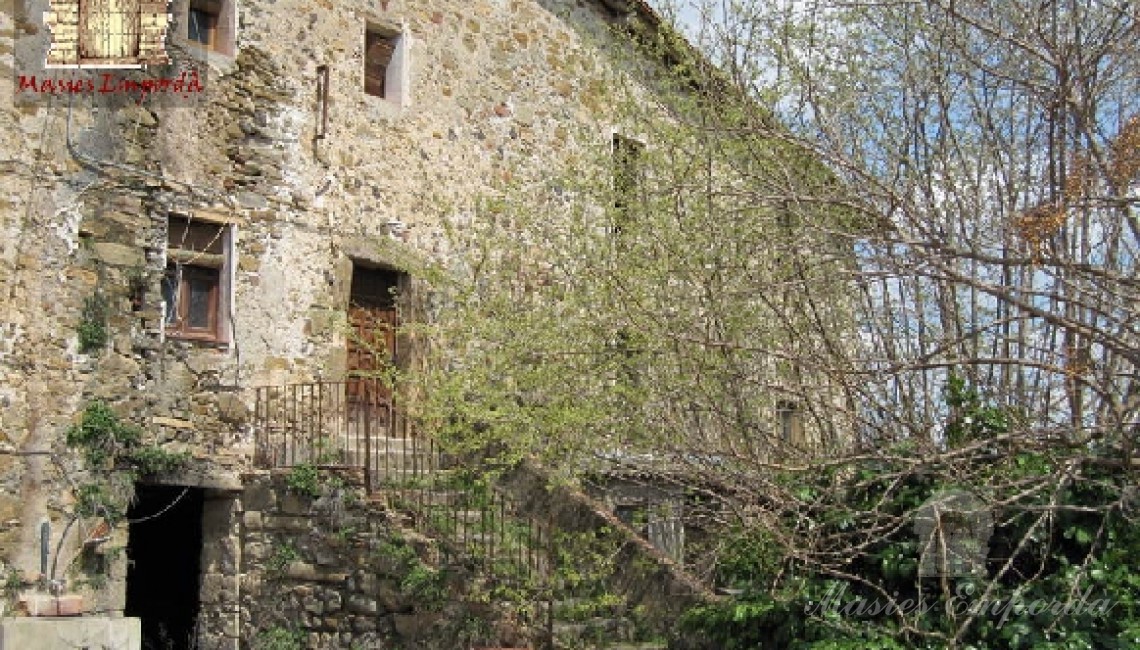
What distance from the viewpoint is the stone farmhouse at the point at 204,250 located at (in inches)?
358

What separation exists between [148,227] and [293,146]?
1.66 meters

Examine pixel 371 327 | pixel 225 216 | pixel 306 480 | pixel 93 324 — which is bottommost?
pixel 306 480

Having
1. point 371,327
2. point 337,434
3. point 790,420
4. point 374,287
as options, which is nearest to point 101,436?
point 337,434

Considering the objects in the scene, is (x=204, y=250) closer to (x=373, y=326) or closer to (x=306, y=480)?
(x=373, y=326)

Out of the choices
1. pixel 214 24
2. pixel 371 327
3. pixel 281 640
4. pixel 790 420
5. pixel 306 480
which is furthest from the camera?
pixel 371 327

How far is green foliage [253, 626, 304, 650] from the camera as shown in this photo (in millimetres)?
9469

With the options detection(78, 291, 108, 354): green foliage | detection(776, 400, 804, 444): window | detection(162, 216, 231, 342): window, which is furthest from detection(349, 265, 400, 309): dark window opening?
detection(776, 400, 804, 444): window

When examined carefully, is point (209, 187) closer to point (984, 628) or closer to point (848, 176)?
Answer: point (848, 176)

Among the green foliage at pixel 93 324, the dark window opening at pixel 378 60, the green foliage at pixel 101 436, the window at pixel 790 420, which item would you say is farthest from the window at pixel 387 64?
the window at pixel 790 420

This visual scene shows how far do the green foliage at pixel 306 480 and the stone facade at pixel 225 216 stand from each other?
688mm

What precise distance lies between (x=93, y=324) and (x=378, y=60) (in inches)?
162

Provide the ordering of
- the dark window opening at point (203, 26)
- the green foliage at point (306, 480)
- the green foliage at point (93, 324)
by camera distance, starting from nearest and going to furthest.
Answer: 1. the green foliage at point (93, 324)
2. the green foliage at point (306, 480)
3. the dark window opening at point (203, 26)

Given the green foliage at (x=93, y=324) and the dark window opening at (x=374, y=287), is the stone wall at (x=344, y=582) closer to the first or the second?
the green foliage at (x=93, y=324)

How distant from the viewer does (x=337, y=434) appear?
34.4 ft
